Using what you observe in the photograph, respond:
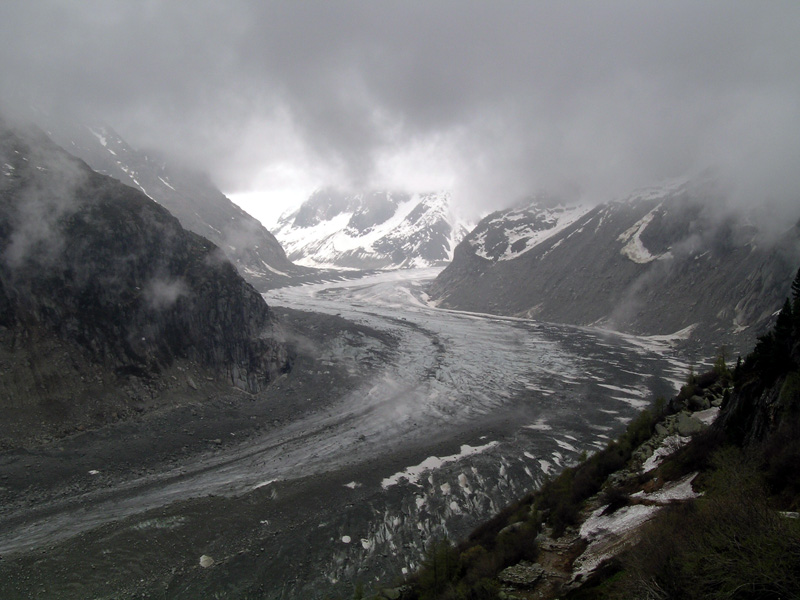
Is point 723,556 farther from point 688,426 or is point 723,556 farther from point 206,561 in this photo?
point 206,561

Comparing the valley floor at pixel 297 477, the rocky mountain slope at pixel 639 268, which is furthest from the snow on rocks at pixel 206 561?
the rocky mountain slope at pixel 639 268

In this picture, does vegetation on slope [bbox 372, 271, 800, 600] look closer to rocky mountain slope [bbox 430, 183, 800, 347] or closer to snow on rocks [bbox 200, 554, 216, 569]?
snow on rocks [bbox 200, 554, 216, 569]

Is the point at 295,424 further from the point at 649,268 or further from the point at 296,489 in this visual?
the point at 649,268

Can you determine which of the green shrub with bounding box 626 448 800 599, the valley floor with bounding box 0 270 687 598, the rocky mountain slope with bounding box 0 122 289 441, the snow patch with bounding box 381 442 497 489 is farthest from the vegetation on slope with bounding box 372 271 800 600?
the rocky mountain slope with bounding box 0 122 289 441

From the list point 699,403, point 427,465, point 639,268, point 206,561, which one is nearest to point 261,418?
point 427,465

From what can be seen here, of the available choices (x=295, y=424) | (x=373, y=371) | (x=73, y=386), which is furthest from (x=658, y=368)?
(x=73, y=386)

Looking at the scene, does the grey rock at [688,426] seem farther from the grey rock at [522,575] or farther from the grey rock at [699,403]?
the grey rock at [522,575]

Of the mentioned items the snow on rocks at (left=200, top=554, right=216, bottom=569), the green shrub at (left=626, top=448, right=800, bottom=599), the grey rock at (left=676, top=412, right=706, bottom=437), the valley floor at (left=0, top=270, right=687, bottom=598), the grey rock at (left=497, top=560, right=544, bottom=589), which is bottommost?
the snow on rocks at (left=200, top=554, right=216, bottom=569)
